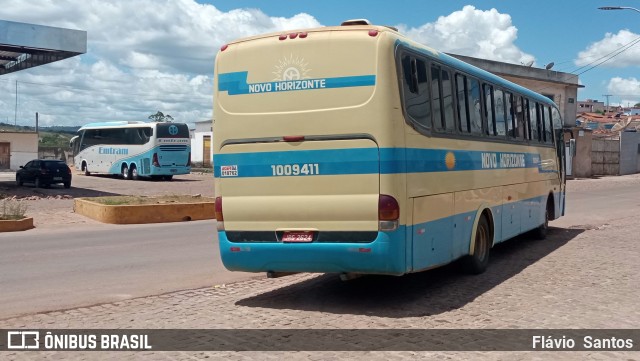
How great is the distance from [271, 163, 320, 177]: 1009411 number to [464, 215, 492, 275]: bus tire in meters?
3.36

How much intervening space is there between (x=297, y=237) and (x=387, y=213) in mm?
1123

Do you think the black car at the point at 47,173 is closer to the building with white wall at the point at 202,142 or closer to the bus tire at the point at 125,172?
the bus tire at the point at 125,172

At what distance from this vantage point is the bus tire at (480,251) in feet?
33.4

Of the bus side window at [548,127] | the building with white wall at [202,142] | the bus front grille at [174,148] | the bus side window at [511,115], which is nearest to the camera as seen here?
the bus side window at [511,115]

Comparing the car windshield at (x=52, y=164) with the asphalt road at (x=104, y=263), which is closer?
the asphalt road at (x=104, y=263)

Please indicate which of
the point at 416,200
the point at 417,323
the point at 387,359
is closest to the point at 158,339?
the point at 387,359

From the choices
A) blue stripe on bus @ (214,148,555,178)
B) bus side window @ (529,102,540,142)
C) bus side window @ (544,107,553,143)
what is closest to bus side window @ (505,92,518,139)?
bus side window @ (529,102,540,142)

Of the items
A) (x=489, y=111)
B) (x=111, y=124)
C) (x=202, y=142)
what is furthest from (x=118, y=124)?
(x=489, y=111)

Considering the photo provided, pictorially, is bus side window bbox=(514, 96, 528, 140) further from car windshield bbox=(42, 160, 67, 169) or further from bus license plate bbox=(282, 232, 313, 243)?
car windshield bbox=(42, 160, 67, 169)

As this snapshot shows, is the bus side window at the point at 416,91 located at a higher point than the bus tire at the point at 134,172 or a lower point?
higher

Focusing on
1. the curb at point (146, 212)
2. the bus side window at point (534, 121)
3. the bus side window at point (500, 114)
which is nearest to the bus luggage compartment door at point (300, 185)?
the bus side window at point (500, 114)

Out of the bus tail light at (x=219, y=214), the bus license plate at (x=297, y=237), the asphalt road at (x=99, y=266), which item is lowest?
the asphalt road at (x=99, y=266)

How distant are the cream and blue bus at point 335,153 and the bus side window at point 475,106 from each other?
90cm

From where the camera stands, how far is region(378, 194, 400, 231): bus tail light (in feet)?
24.9
